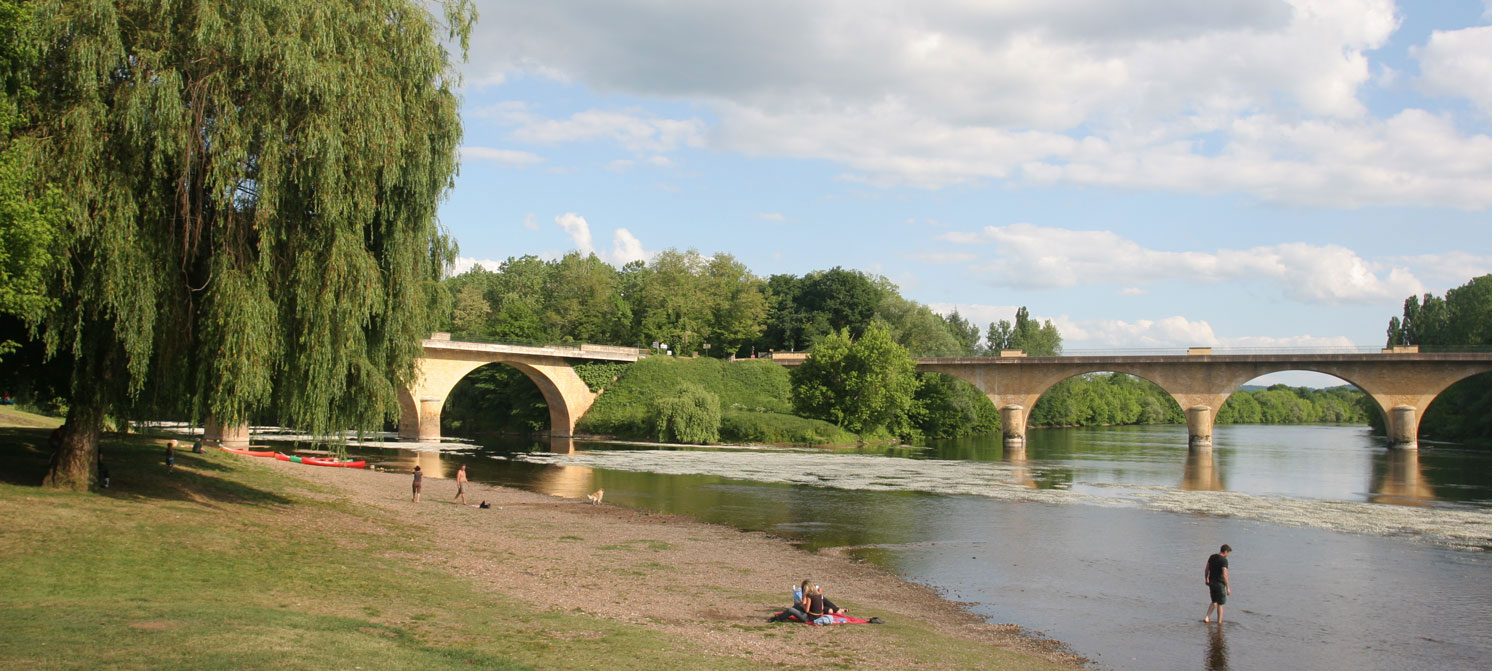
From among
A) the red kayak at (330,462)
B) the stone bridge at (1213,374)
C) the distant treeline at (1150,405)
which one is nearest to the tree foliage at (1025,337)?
the distant treeline at (1150,405)

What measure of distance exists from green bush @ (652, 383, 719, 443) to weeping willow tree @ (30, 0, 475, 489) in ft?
152

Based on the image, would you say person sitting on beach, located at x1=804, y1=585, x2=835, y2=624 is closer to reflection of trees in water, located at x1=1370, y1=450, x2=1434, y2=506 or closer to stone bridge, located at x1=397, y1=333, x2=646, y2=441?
reflection of trees in water, located at x1=1370, y1=450, x2=1434, y2=506

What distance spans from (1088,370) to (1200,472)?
24208mm

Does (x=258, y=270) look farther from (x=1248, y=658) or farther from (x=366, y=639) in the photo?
(x=1248, y=658)

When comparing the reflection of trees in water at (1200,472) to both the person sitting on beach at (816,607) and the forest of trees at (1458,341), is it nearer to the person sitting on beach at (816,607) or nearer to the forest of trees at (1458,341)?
the forest of trees at (1458,341)

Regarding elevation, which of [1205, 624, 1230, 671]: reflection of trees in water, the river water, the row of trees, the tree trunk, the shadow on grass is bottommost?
[1205, 624, 1230, 671]: reflection of trees in water

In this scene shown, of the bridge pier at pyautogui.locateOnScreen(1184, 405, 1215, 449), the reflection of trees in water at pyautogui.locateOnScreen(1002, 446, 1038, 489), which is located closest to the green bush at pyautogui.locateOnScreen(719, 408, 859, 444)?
the reflection of trees in water at pyautogui.locateOnScreen(1002, 446, 1038, 489)

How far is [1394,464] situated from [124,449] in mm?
60122

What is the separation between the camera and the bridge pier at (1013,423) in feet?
238

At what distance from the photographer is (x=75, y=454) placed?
1928 centimetres

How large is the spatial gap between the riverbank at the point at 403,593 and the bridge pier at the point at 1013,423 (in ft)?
171

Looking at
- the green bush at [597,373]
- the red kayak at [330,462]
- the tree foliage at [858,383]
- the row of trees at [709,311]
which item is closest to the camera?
the red kayak at [330,462]

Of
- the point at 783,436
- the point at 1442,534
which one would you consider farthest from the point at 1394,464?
the point at 783,436

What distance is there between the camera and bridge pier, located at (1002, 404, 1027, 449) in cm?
7256
